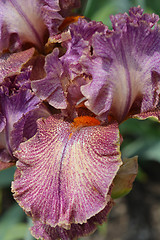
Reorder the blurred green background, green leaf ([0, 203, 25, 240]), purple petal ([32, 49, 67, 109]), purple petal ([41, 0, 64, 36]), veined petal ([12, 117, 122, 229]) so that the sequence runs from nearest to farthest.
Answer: veined petal ([12, 117, 122, 229]) → purple petal ([32, 49, 67, 109]) → purple petal ([41, 0, 64, 36]) → green leaf ([0, 203, 25, 240]) → the blurred green background

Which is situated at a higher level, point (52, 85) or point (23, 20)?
point (23, 20)

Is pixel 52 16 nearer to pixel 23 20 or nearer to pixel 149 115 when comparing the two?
pixel 23 20

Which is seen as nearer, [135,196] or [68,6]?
[68,6]

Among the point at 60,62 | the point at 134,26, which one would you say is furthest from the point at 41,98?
the point at 134,26

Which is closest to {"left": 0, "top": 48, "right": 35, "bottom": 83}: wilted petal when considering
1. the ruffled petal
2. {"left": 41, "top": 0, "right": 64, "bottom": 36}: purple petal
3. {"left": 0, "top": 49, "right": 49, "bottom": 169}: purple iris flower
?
{"left": 0, "top": 49, "right": 49, "bottom": 169}: purple iris flower

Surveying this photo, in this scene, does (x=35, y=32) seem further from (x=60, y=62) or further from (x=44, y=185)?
(x=44, y=185)

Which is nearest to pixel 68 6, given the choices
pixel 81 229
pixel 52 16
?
pixel 52 16

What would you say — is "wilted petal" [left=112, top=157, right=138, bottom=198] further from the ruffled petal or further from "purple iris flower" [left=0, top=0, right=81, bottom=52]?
"purple iris flower" [left=0, top=0, right=81, bottom=52]
